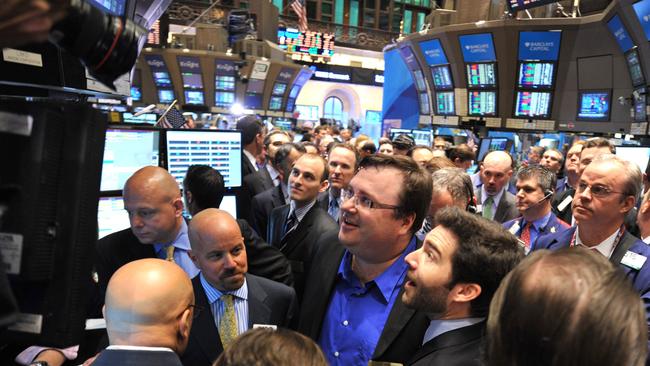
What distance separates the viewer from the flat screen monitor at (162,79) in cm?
1709

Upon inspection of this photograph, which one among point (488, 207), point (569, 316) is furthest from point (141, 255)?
point (488, 207)

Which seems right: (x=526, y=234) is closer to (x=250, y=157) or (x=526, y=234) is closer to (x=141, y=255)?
(x=141, y=255)

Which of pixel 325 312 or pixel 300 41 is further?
pixel 300 41

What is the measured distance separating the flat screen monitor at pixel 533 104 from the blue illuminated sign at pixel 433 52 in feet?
6.97

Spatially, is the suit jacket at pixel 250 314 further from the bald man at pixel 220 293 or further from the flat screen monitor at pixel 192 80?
the flat screen monitor at pixel 192 80

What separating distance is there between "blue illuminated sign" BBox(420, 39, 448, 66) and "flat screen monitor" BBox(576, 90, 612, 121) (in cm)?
338

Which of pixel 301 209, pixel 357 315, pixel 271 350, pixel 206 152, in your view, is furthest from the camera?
pixel 206 152

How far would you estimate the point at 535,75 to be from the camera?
34.3ft

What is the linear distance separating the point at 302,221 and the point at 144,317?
5.64 feet

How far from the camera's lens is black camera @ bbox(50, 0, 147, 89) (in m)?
0.73

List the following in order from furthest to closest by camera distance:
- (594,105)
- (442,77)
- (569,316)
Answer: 1. (442,77)
2. (594,105)
3. (569,316)

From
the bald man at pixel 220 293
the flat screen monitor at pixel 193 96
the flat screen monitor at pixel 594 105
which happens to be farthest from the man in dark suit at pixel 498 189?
the flat screen monitor at pixel 193 96

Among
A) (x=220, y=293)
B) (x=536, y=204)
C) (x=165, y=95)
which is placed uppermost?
(x=165, y=95)

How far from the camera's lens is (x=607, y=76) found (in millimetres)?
8992
